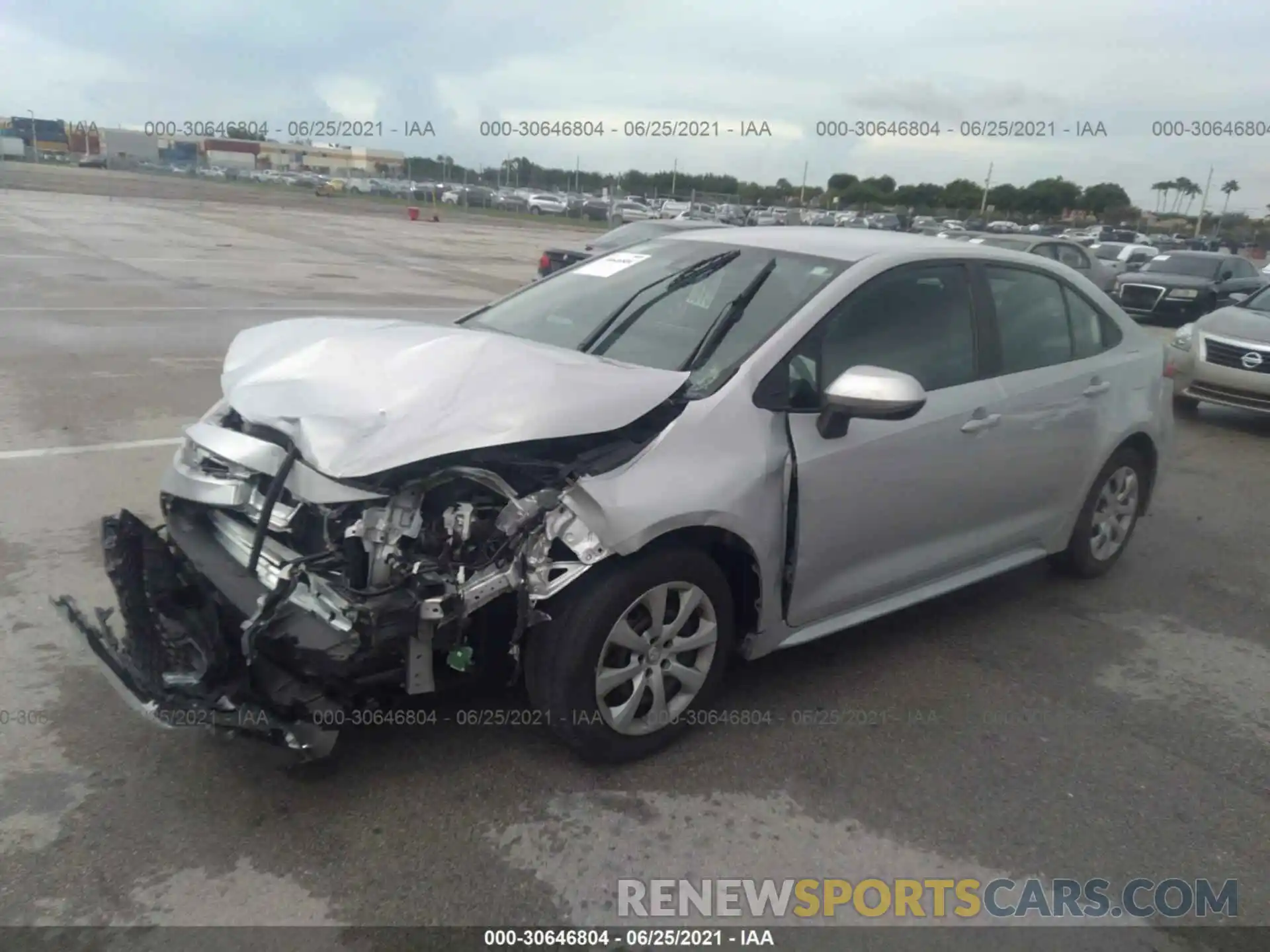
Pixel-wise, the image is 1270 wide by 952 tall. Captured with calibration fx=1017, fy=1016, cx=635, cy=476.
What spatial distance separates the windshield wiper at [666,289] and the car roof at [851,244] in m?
0.17

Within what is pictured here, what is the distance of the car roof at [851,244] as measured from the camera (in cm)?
418

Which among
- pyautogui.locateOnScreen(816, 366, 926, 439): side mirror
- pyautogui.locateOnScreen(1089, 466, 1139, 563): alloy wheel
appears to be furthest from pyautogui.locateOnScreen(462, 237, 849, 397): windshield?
pyautogui.locateOnScreen(1089, 466, 1139, 563): alloy wheel

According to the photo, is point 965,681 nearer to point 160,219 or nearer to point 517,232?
point 160,219

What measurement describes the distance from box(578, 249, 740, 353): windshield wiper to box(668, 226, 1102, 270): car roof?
172mm

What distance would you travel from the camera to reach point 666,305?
4117 millimetres

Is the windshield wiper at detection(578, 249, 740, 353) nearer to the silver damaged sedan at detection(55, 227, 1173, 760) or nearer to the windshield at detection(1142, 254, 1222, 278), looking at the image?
the silver damaged sedan at detection(55, 227, 1173, 760)

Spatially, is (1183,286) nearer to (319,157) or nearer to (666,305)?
(666,305)

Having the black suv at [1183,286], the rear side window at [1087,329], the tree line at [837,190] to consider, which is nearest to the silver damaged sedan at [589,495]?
the rear side window at [1087,329]

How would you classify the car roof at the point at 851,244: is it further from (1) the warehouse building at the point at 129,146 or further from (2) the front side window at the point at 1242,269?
(1) the warehouse building at the point at 129,146

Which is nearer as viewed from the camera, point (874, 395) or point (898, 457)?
point (874, 395)

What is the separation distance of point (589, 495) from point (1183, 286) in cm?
1870

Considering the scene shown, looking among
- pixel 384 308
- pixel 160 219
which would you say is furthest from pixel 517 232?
pixel 384 308

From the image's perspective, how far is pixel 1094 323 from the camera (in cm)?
507

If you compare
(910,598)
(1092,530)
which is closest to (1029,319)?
(1092,530)
